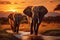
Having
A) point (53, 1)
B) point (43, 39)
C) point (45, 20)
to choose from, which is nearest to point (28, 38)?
point (43, 39)

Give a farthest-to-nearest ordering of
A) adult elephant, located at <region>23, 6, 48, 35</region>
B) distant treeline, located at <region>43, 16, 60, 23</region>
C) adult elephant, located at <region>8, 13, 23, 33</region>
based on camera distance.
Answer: distant treeline, located at <region>43, 16, 60, 23</region> → adult elephant, located at <region>8, 13, 23, 33</region> → adult elephant, located at <region>23, 6, 48, 35</region>

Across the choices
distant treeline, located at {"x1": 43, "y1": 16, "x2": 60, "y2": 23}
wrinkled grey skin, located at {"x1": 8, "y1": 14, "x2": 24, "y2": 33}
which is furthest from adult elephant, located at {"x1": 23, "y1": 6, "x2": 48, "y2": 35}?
distant treeline, located at {"x1": 43, "y1": 16, "x2": 60, "y2": 23}

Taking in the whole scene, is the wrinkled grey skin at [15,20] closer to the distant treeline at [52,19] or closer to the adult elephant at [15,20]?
the adult elephant at [15,20]

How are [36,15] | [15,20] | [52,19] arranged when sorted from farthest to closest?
1. [52,19]
2. [15,20]
3. [36,15]

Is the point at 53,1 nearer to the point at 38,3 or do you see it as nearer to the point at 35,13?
the point at 38,3

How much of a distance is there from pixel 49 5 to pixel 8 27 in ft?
2.36

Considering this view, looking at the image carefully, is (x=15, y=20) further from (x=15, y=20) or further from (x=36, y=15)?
(x=36, y=15)

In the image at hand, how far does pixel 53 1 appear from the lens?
12.4 ft

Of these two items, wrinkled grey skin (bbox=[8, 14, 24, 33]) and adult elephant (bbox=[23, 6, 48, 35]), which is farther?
wrinkled grey skin (bbox=[8, 14, 24, 33])

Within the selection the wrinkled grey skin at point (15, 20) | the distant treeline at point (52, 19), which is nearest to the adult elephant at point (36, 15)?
the wrinkled grey skin at point (15, 20)

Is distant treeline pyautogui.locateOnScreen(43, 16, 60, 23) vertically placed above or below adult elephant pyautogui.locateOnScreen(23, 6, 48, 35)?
below

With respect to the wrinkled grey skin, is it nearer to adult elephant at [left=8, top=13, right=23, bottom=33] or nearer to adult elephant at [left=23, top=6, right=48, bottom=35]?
adult elephant at [left=8, top=13, right=23, bottom=33]

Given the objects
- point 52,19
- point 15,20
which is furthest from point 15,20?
point 52,19

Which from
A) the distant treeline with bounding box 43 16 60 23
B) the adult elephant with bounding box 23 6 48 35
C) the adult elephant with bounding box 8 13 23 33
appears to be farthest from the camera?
the distant treeline with bounding box 43 16 60 23
